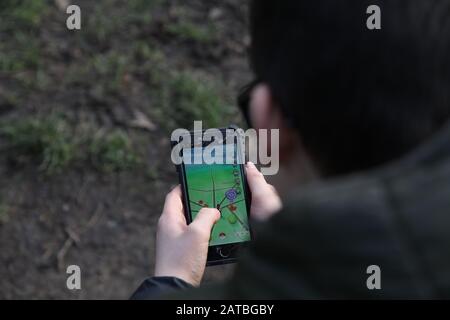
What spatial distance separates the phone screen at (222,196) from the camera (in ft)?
4.87

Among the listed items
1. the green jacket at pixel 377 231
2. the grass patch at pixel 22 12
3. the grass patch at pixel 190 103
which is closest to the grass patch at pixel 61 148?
the grass patch at pixel 190 103

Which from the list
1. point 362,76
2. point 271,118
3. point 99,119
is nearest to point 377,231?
point 362,76

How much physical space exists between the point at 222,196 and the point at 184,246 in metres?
0.22

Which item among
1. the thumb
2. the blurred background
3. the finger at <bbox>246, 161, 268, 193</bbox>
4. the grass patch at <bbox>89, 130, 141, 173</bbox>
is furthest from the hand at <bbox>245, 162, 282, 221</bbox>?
the grass patch at <bbox>89, 130, 141, 173</bbox>

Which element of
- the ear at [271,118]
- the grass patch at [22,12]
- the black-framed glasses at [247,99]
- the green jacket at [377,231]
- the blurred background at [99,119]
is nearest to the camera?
the green jacket at [377,231]

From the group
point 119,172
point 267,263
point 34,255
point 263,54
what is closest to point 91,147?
point 119,172

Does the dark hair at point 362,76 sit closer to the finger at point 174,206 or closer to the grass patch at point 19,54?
the finger at point 174,206

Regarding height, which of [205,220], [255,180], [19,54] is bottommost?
[205,220]

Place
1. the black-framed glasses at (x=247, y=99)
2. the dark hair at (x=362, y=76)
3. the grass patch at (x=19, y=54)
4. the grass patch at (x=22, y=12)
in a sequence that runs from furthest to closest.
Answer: the grass patch at (x=22, y=12)
the grass patch at (x=19, y=54)
the black-framed glasses at (x=247, y=99)
the dark hair at (x=362, y=76)

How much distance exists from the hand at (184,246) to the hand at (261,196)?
0.34 feet

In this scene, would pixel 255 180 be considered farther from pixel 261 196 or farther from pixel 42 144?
pixel 42 144

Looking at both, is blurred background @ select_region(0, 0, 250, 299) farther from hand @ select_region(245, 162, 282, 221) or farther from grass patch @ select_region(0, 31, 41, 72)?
hand @ select_region(245, 162, 282, 221)

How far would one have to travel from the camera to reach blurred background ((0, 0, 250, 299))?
246 cm

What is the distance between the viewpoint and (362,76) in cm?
81
